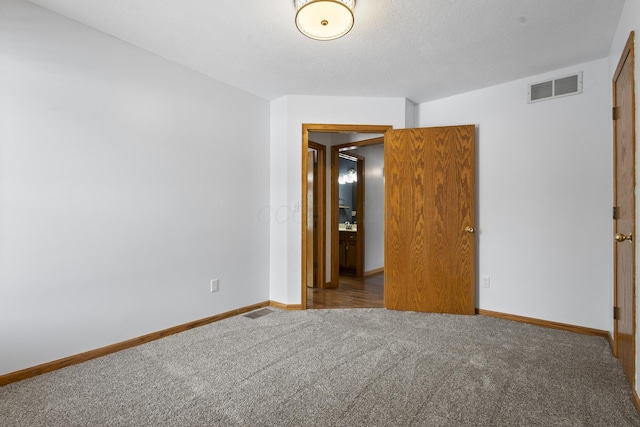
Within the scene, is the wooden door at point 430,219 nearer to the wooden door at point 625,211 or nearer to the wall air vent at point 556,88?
the wall air vent at point 556,88

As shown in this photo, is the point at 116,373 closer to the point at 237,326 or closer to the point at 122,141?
the point at 237,326

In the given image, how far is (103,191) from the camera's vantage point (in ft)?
8.05

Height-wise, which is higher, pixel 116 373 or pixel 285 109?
pixel 285 109

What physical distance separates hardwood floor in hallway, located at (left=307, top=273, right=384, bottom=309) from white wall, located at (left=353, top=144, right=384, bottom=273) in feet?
2.02

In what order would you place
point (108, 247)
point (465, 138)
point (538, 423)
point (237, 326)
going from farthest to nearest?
1. point (465, 138)
2. point (237, 326)
3. point (108, 247)
4. point (538, 423)

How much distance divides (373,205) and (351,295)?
2.05 metres

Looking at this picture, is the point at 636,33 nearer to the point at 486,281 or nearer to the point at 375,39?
the point at 375,39

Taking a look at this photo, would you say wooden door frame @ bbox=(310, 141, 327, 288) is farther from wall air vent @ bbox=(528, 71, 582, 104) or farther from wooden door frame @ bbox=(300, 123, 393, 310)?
wall air vent @ bbox=(528, 71, 582, 104)

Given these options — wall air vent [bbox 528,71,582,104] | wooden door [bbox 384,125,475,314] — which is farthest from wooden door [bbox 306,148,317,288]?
wall air vent [bbox 528,71,582,104]

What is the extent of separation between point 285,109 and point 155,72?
1.39 metres

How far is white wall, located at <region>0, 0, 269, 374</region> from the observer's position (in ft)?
6.79

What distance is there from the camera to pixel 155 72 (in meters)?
2.80

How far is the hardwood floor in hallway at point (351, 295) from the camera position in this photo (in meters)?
3.91

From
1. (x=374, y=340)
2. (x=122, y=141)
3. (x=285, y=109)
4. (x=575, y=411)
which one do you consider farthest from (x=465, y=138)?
(x=122, y=141)
